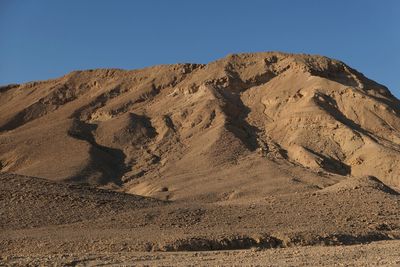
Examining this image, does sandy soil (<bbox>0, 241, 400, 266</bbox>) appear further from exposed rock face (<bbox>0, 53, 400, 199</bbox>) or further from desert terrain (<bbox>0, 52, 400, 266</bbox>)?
exposed rock face (<bbox>0, 53, 400, 199</bbox>)

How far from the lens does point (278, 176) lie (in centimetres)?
3981

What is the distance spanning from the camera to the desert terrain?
63.6 ft

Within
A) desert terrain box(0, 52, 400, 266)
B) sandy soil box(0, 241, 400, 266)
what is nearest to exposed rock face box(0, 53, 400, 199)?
desert terrain box(0, 52, 400, 266)

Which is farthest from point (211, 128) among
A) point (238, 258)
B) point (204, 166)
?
point (238, 258)

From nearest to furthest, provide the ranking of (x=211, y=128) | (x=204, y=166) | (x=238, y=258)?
(x=238, y=258), (x=204, y=166), (x=211, y=128)

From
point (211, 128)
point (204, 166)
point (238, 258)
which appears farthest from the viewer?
point (211, 128)

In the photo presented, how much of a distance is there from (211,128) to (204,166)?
7.32 meters

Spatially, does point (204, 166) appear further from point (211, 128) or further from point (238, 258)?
point (238, 258)

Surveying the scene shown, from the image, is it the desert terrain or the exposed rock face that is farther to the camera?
the exposed rock face

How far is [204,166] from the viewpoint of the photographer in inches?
1741

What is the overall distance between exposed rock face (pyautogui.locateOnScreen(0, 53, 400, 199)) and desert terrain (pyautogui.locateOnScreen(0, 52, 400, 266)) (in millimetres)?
148

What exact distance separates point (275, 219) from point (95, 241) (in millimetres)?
7438

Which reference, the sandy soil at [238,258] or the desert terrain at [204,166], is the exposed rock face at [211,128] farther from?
the sandy soil at [238,258]

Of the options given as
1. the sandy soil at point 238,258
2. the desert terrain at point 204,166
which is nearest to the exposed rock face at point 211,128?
the desert terrain at point 204,166
